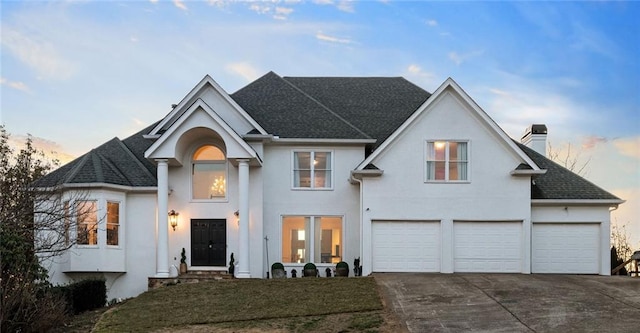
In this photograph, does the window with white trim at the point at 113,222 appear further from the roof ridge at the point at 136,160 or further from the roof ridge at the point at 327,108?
the roof ridge at the point at 327,108

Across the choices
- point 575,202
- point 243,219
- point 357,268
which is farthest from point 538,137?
point 243,219

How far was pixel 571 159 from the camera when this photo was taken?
40.4 meters

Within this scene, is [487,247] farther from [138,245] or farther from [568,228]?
[138,245]

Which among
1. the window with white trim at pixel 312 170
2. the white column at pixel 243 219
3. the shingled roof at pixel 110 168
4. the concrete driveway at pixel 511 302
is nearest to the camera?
the concrete driveway at pixel 511 302

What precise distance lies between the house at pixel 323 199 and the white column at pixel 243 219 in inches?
2.0

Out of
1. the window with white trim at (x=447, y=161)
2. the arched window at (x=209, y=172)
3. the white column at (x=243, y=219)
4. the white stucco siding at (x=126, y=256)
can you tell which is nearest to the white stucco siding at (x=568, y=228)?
the window with white trim at (x=447, y=161)

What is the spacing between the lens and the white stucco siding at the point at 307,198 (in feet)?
70.3

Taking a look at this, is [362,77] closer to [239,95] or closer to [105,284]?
[239,95]

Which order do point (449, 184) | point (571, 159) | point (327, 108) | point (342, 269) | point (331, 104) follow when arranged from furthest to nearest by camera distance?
point (571, 159)
point (331, 104)
point (327, 108)
point (342, 269)
point (449, 184)

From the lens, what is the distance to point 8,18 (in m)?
18.2

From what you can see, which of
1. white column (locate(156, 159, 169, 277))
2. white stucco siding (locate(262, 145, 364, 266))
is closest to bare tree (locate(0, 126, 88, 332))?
white column (locate(156, 159, 169, 277))

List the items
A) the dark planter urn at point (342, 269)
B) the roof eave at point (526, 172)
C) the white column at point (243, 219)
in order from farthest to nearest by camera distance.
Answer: the dark planter urn at point (342, 269), the white column at point (243, 219), the roof eave at point (526, 172)

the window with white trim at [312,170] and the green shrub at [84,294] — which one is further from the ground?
the window with white trim at [312,170]

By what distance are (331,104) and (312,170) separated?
4281 mm
